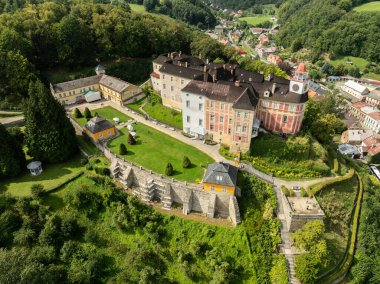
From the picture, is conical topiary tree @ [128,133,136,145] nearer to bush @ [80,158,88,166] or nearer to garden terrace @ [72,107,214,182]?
garden terrace @ [72,107,214,182]

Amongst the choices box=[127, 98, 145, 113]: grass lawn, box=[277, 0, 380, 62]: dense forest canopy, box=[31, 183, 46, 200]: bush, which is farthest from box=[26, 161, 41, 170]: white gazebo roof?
box=[277, 0, 380, 62]: dense forest canopy

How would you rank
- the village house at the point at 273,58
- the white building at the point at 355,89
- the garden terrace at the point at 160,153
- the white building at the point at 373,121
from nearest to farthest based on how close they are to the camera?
the garden terrace at the point at 160,153 < the white building at the point at 373,121 < the white building at the point at 355,89 < the village house at the point at 273,58

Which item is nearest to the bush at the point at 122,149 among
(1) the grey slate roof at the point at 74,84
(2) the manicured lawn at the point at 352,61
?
(1) the grey slate roof at the point at 74,84

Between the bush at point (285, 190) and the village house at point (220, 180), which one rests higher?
the village house at point (220, 180)

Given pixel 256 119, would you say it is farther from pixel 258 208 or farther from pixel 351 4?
pixel 351 4

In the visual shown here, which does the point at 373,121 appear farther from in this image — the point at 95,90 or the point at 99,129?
the point at 99,129

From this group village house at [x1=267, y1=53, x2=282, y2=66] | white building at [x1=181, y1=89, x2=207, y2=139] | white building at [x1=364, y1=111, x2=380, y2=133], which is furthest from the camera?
village house at [x1=267, y1=53, x2=282, y2=66]

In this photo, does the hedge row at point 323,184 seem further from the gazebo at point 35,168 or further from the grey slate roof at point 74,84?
the grey slate roof at point 74,84

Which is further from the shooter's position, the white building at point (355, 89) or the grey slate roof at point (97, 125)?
the white building at point (355, 89)
